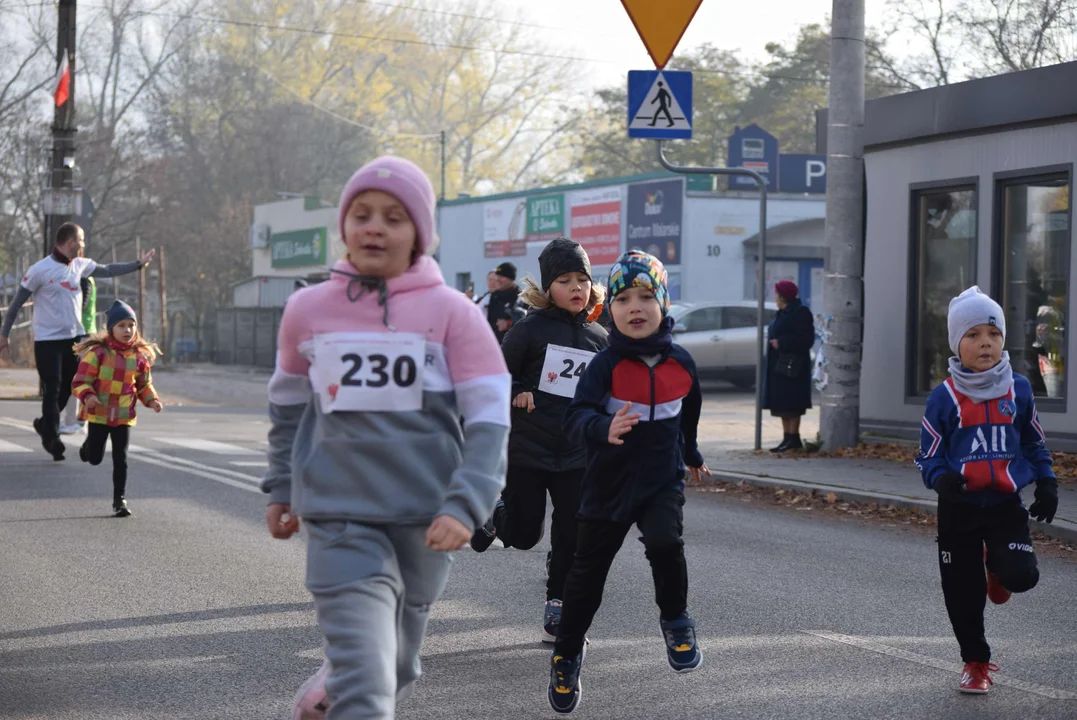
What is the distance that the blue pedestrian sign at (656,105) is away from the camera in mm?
14180

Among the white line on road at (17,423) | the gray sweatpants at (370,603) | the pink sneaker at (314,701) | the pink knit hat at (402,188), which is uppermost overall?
the pink knit hat at (402,188)

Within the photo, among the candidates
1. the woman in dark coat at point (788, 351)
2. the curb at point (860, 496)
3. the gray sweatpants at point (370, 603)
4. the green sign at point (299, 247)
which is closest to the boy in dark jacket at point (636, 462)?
the gray sweatpants at point (370, 603)

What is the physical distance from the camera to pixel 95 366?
1066cm

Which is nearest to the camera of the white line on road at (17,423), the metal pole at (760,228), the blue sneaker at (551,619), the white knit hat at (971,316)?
the white knit hat at (971,316)

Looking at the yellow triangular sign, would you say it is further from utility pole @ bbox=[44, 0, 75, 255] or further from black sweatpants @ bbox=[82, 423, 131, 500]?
utility pole @ bbox=[44, 0, 75, 255]

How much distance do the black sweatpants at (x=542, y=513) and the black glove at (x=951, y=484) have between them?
1.60 m

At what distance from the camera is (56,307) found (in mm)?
13891

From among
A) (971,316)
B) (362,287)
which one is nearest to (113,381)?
(971,316)

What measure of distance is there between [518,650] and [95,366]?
5.11m

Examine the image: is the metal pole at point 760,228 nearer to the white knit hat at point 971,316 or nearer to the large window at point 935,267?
the large window at point 935,267

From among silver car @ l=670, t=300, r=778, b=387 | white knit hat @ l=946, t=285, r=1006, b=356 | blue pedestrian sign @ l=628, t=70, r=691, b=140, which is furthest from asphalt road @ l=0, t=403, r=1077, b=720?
silver car @ l=670, t=300, r=778, b=387

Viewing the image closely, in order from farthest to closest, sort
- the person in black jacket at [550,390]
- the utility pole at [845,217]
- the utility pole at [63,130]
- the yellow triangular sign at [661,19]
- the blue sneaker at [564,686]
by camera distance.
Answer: the utility pole at [63,130]
the utility pole at [845,217]
the yellow triangular sign at [661,19]
the person in black jacket at [550,390]
the blue sneaker at [564,686]

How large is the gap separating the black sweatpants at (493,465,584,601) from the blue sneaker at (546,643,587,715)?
1.19 m

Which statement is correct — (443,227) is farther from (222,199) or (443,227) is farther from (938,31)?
(222,199)
